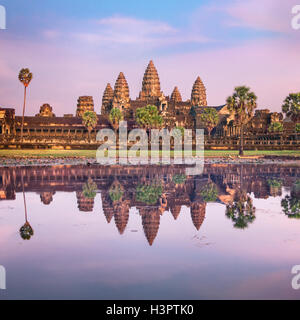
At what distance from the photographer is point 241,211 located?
18.2 m

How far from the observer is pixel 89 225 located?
15.5 m

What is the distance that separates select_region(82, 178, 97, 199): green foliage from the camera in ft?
74.9

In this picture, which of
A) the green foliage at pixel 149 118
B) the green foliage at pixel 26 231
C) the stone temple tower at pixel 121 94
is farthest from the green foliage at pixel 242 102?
the stone temple tower at pixel 121 94

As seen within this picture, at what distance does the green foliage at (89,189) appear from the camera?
22.8 m

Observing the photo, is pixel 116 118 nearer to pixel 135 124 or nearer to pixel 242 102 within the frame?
pixel 135 124

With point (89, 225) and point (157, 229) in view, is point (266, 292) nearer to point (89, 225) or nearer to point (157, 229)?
point (157, 229)

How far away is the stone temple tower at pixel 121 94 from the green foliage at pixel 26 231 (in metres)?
137

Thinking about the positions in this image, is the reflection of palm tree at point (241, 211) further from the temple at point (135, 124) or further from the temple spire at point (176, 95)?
Result: the temple spire at point (176, 95)

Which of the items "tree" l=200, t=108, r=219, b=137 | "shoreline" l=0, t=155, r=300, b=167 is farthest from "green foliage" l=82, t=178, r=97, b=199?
"tree" l=200, t=108, r=219, b=137

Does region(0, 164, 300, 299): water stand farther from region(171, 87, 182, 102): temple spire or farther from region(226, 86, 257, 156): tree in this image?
region(171, 87, 182, 102): temple spire

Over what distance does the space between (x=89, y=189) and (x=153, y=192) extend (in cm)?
371

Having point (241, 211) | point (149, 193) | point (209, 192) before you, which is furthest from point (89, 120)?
point (241, 211)
